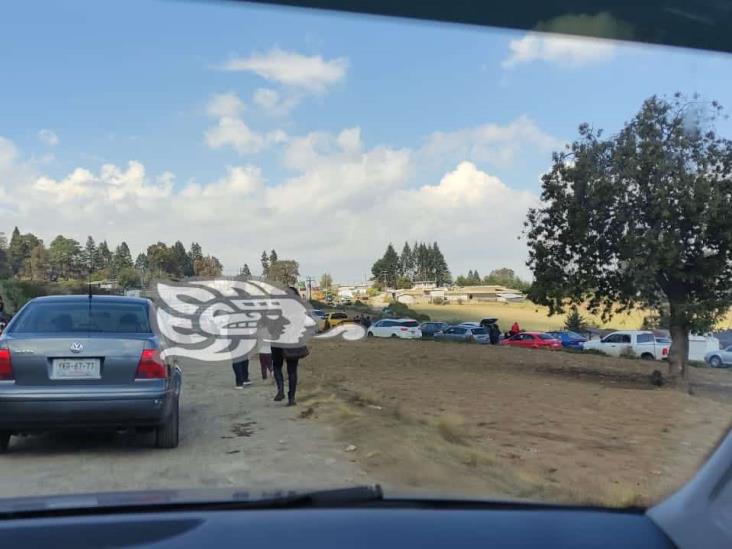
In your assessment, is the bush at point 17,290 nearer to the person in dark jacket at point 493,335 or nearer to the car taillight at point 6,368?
the person in dark jacket at point 493,335

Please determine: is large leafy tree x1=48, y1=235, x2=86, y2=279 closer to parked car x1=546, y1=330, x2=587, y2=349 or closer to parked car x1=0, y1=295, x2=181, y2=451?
parked car x1=546, y1=330, x2=587, y2=349

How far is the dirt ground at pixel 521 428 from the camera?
256 inches

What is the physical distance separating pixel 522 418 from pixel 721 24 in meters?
7.68

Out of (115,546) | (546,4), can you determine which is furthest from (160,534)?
(546,4)

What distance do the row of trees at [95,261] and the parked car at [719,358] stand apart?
21152mm

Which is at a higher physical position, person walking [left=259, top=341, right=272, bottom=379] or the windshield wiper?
the windshield wiper

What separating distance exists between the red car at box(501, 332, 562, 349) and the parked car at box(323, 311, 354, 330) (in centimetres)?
1097

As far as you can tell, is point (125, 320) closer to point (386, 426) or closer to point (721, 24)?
point (386, 426)

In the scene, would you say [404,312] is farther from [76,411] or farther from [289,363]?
[76,411]

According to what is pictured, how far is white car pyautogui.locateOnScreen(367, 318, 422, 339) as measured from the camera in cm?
4666

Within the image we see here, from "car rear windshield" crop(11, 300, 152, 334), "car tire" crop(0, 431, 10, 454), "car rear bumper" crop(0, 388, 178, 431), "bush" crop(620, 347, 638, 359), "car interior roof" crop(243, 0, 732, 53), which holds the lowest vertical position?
"bush" crop(620, 347, 638, 359)

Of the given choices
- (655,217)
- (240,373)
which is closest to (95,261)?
(240,373)

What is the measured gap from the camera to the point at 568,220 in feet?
67.5

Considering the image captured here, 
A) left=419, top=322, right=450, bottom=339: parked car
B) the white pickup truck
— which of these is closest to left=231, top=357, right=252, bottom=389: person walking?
the white pickup truck
